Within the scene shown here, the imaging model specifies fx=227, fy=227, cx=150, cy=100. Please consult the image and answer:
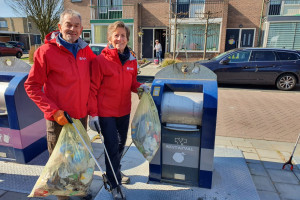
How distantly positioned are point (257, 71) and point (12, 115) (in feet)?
Answer: 26.7

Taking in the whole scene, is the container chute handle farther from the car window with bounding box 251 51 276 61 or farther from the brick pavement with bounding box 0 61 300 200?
the car window with bounding box 251 51 276 61

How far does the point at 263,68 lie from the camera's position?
335 inches

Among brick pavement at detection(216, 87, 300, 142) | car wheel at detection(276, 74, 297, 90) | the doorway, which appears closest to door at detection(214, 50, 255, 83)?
brick pavement at detection(216, 87, 300, 142)

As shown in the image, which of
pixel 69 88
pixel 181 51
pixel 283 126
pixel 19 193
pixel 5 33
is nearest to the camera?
pixel 69 88

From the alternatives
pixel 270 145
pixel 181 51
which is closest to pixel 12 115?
pixel 270 145

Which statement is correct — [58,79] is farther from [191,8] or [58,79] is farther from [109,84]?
[191,8]

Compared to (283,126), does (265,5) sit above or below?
above

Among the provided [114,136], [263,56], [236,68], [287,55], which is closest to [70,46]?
[114,136]

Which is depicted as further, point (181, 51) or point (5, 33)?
point (5, 33)

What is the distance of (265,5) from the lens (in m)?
15.3

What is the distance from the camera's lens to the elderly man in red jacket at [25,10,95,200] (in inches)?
78.2

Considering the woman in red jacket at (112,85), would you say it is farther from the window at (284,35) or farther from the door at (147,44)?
the door at (147,44)

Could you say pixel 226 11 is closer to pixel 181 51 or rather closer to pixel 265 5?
pixel 265 5

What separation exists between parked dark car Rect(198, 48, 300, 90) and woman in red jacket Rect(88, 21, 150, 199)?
7.09 metres
